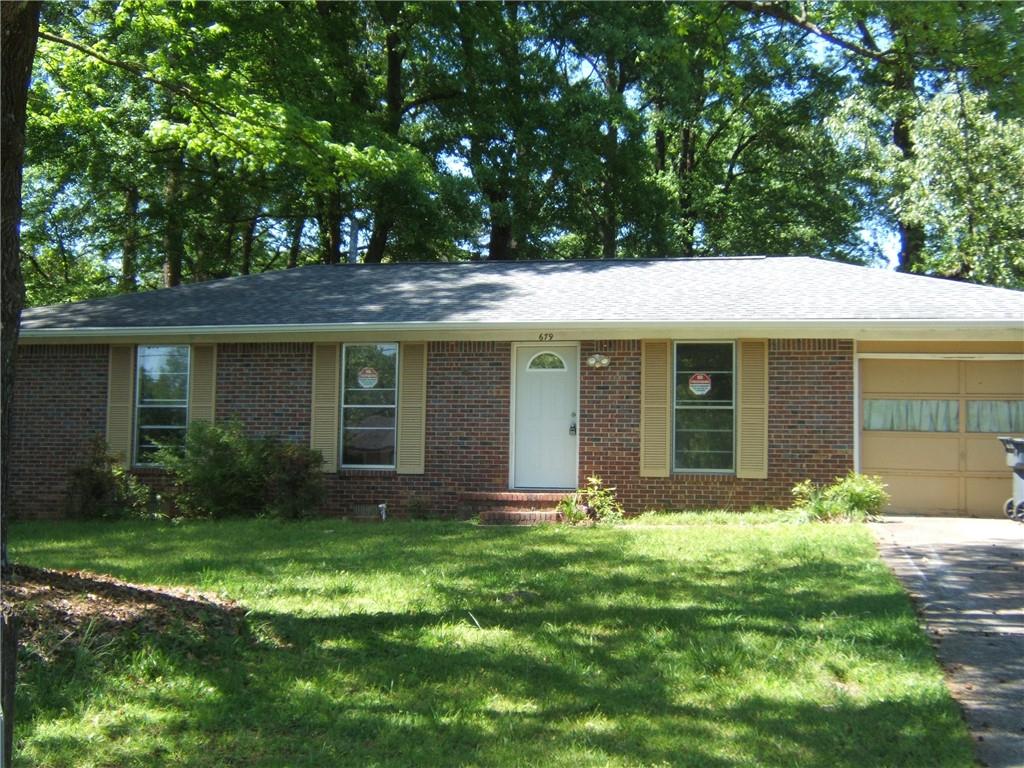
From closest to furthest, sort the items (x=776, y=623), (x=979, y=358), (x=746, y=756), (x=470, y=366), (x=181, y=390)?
(x=746, y=756) < (x=776, y=623) < (x=979, y=358) < (x=470, y=366) < (x=181, y=390)

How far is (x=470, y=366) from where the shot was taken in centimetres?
1314

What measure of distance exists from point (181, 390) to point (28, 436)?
247 centimetres

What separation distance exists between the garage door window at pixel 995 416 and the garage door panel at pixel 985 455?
151mm

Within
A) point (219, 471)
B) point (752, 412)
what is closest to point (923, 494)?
point (752, 412)

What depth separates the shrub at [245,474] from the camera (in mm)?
12516

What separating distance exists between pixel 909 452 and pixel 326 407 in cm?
802

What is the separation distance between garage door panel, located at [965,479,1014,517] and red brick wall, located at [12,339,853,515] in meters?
1.75

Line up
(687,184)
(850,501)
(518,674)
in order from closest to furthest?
(518,674), (850,501), (687,184)

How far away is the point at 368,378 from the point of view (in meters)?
13.5

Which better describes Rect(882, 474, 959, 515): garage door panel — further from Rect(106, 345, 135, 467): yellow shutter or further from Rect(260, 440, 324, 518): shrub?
Rect(106, 345, 135, 467): yellow shutter

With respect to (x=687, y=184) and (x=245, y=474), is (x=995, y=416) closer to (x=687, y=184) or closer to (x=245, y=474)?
(x=245, y=474)

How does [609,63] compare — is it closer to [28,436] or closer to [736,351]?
[736,351]

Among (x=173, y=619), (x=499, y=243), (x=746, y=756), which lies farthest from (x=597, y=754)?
(x=499, y=243)

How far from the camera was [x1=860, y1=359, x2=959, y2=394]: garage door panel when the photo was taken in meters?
12.4
